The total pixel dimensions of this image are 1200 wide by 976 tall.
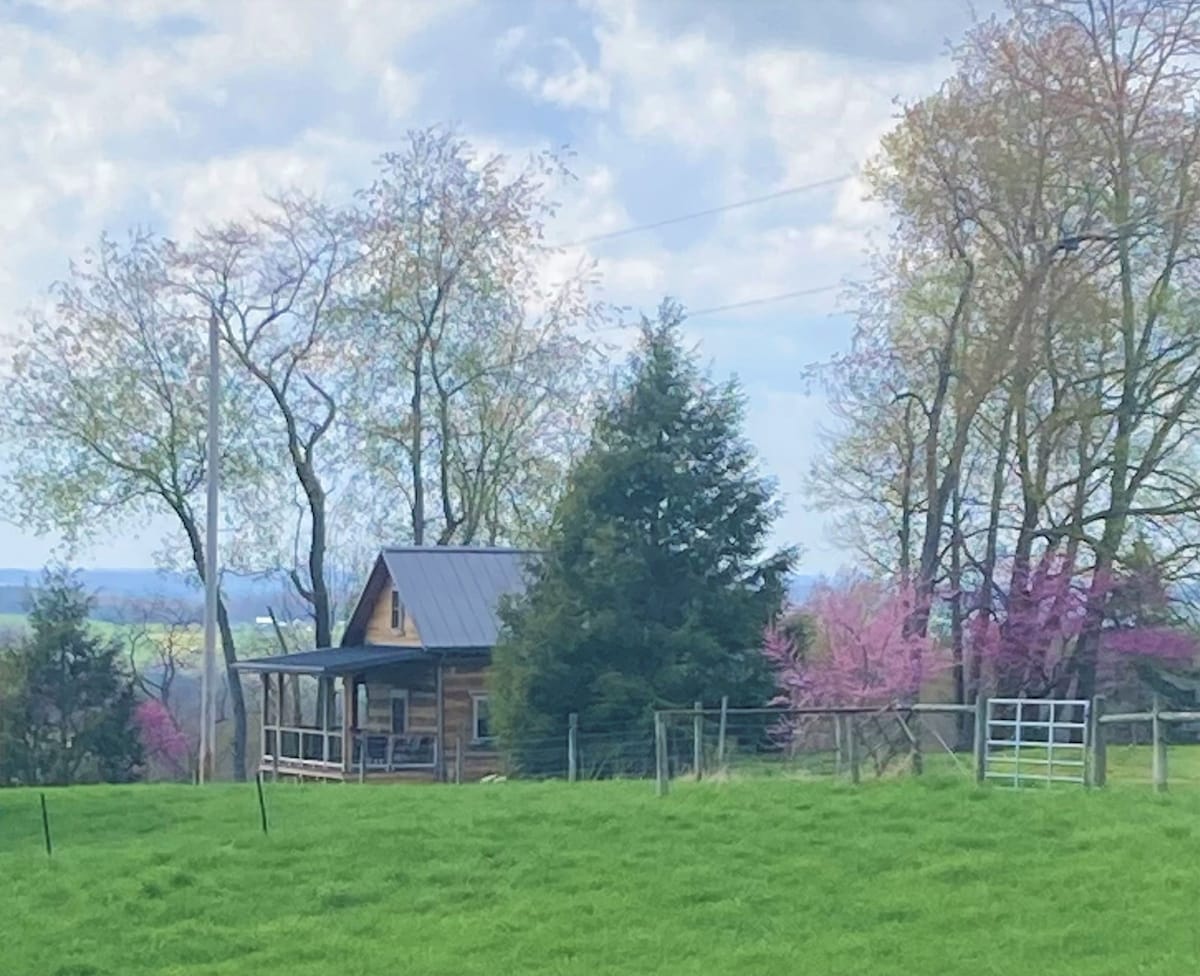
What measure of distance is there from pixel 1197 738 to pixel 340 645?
19841mm

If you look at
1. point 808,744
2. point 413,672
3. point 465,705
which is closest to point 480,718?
point 465,705

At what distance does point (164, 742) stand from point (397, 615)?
10952mm

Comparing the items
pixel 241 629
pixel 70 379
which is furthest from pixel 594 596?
pixel 241 629

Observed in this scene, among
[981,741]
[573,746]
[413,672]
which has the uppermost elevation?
[981,741]

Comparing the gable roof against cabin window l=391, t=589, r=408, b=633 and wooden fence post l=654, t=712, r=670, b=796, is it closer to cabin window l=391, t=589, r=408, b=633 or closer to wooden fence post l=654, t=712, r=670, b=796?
cabin window l=391, t=589, r=408, b=633

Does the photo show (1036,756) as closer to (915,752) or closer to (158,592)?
(915,752)

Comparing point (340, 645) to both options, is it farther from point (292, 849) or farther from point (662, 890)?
point (662, 890)

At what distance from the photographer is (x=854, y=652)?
34344 millimetres

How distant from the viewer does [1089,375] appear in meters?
36.9

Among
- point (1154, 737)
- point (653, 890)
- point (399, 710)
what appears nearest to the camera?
point (653, 890)

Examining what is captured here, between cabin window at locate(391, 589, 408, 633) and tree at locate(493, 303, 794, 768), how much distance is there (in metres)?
9.25

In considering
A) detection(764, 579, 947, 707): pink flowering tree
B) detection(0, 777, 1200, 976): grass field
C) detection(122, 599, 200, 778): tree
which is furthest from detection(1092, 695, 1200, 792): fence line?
detection(122, 599, 200, 778): tree

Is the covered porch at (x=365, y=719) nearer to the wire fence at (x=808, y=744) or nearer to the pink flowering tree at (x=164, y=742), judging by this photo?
the pink flowering tree at (x=164, y=742)

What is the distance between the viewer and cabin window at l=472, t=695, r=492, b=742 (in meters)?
40.8
